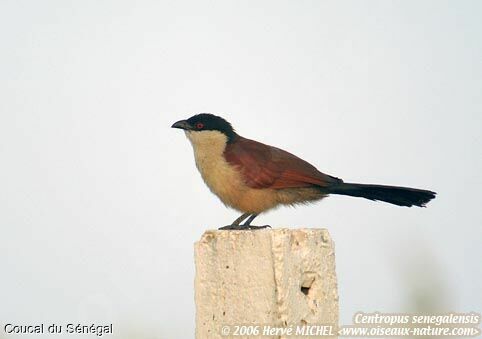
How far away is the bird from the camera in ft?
18.2

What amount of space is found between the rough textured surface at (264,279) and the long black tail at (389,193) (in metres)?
2.31

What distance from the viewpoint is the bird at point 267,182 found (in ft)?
18.2

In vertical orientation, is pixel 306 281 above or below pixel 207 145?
below

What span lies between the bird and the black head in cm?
22

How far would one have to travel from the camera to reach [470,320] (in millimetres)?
3576

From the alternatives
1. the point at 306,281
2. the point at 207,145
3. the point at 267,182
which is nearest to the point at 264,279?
the point at 306,281

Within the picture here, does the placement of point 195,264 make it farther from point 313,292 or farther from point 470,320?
point 470,320

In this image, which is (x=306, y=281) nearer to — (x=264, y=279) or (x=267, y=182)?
(x=264, y=279)

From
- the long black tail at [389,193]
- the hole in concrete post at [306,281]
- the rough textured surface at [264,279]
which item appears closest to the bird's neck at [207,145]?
the long black tail at [389,193]

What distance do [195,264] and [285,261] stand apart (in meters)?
0.53

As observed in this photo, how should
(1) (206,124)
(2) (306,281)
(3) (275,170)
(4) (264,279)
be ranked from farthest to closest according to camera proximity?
1. (1) (206,124)
2. (3) (275,170)
3. (2) (306,281)
4. (4) (264,279)

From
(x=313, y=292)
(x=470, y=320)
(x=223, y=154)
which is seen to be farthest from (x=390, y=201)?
(x=313, y=292)

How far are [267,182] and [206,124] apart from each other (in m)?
0.92

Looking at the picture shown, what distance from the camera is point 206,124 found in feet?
20.1
